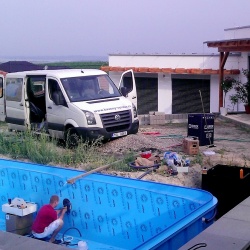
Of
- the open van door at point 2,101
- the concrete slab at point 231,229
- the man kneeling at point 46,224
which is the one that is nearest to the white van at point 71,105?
the open van door at point 2,101

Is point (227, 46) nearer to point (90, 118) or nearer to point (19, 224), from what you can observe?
point (90, 118)

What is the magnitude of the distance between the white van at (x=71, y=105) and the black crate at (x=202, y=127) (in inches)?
70.4

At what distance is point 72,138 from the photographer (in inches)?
562

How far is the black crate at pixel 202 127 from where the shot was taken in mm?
13875

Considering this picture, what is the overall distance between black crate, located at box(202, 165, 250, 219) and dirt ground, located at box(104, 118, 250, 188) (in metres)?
1.27

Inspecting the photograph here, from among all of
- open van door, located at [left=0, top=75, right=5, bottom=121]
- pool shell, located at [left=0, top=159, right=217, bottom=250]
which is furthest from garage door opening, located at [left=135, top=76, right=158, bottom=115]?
pool shell, located at [left=0, top=159, right=217, bottom=250]

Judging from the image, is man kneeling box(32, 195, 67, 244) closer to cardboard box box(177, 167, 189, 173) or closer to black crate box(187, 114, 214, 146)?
cardboard box box(177, 167, 189, 173)

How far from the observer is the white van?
14062mm

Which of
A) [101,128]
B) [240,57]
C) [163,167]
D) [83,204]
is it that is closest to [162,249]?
[83,204]

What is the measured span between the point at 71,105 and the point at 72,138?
36.7 inches

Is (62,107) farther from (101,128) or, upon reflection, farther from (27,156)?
(27,156)

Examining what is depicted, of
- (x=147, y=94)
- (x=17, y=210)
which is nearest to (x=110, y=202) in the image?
(x=17, y=210)

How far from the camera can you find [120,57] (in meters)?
29.5

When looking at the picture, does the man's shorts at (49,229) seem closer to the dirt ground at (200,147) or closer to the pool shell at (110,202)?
the pool shell at (110,202)
